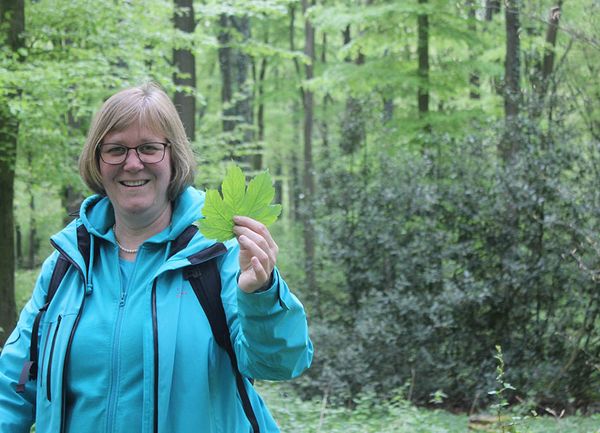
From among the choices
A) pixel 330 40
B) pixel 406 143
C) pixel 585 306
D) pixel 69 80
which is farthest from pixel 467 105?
pixel 330 40

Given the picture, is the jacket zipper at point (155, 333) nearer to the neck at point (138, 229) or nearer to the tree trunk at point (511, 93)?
the neck at point (138, 229)

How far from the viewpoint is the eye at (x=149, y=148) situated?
2096 millimetres

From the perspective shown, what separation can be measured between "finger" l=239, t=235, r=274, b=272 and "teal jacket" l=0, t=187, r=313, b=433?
83 millimetres

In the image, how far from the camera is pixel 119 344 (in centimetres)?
198

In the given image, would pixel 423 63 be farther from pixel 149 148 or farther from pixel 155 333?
pixel 155 333

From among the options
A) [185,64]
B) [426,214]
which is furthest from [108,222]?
[185,64]

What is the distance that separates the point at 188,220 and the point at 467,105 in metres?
12.8

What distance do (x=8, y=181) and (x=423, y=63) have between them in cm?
739

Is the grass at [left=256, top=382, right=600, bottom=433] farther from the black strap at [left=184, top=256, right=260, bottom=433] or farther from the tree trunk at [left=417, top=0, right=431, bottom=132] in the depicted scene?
the tree trunk at [left=417, top=0, right=431, bottom=132]

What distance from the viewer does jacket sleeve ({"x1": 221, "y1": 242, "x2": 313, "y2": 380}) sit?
5.87ft

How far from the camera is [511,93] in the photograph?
957 centimetres

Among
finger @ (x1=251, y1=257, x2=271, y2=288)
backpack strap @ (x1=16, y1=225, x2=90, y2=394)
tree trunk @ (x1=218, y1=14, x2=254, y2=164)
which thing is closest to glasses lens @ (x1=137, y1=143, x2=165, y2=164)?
backpack strap @ (x1=16, y1=225, x2=90, y2=394)

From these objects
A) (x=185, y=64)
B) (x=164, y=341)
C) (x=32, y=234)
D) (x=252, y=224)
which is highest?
(x=185, y=64)

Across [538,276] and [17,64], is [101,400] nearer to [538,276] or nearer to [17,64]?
[17,64]
